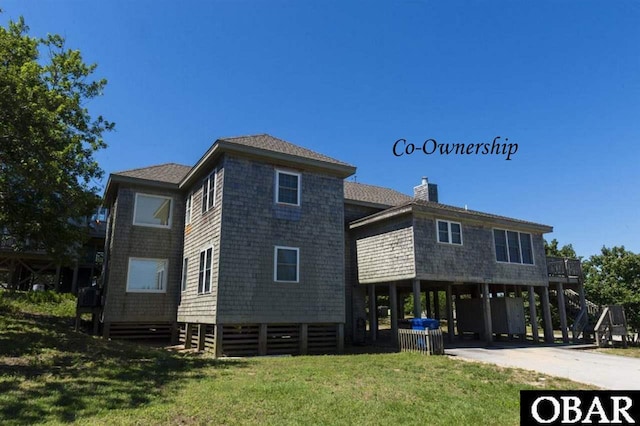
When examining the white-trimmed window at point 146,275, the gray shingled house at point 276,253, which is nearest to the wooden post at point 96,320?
the gray shingled house at point 276,253

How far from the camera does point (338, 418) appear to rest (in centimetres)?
597

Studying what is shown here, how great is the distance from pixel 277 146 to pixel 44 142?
743 cm

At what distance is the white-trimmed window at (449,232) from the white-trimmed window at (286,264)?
6.00 meters

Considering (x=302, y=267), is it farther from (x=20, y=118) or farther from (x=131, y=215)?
(x=20, y=118)

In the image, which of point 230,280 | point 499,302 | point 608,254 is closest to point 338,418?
point 230,280

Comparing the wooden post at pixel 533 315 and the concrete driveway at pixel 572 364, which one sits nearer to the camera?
the concrete driveway at pixel 572 364

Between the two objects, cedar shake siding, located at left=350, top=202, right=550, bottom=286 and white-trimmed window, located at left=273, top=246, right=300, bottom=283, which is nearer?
white-trimmed window, located at left=273, top=246, right=300, bottom=283

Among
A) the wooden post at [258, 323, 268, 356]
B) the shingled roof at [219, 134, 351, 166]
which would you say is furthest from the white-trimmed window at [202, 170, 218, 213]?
the wooden post at [258, 323, 268, 356]

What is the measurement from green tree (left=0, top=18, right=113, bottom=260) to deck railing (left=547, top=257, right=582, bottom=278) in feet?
69.7

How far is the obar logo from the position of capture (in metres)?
5.65

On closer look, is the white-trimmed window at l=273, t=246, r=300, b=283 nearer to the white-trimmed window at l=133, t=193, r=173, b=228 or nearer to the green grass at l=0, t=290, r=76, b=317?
the white-trimmed window at l=133, t=193, r=173, b=228

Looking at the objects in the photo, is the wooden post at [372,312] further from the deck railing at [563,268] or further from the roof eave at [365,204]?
the deck railing at [563,268]

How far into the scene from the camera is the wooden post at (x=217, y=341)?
12539 millimetres

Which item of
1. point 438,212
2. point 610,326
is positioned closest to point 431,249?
point 438,212
